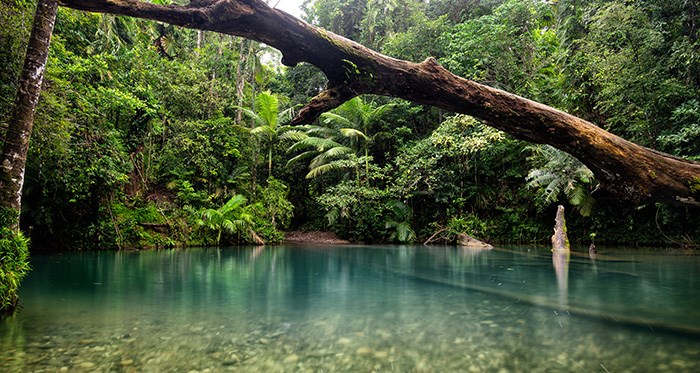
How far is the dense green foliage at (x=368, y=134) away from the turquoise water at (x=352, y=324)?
9.34ft

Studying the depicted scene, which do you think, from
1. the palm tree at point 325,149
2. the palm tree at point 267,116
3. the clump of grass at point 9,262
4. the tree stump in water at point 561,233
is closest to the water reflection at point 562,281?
the tree stump in water at point 561,233

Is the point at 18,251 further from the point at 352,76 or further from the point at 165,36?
the point at 165,36

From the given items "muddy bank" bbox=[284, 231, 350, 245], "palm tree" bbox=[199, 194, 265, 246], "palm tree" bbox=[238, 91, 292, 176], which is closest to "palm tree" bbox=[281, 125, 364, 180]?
"palm tree" bbox=[238, 91, 292, 176]

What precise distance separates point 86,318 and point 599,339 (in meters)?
3.90

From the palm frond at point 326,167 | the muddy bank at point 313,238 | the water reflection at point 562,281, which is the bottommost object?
the muddy bank at point 313,238

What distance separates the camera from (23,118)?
372 centimetres

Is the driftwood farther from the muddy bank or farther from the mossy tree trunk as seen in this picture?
the mossy tree trunk

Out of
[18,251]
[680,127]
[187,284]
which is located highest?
[680,127]

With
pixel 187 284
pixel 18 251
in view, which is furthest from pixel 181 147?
pixel 18 251

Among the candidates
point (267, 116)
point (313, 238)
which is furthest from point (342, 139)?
point (313, 238)

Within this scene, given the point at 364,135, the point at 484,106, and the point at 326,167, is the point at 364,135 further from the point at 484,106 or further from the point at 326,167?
the point at 484,106

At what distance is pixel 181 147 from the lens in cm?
1426

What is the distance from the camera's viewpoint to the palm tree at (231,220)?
12992mm

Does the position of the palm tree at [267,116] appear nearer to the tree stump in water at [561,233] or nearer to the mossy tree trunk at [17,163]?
the tree stump in water at [561,233]
